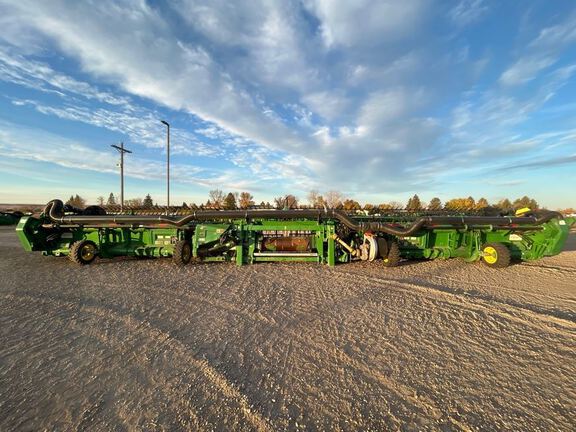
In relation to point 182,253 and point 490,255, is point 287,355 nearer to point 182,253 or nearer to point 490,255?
point 182,253

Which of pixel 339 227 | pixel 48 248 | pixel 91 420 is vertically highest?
pixel 339 227

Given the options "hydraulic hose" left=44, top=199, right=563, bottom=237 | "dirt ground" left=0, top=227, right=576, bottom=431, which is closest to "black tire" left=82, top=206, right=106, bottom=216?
"hydraulic hose" left=44, top=199, right=563, bottom=237

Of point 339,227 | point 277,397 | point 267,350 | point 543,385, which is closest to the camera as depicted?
point 277,397

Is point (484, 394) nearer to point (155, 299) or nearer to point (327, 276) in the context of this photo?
point (327, 276)

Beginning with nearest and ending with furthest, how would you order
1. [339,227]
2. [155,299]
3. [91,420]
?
[91,420] < [155,299] < [339,227]

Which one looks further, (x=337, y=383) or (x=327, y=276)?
(x=327, y=276)

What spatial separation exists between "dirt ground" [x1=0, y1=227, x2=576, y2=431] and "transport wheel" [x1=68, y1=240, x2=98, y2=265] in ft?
5.27

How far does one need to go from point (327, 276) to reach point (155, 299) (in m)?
3.70

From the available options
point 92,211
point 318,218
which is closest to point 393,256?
point 318,218

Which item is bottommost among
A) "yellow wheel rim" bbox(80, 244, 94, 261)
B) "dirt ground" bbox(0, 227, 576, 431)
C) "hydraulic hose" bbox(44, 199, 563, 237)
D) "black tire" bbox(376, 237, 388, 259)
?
"dirt ground" bbox(0, 227, 576, 431)

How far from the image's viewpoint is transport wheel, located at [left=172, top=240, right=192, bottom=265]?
7535 millimetres

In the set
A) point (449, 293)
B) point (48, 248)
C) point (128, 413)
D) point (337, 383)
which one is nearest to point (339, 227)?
point (449, 293)

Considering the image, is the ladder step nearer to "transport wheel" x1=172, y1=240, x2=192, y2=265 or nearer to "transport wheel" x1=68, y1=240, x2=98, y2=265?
"transport wheel" x1=172, y1=240, x2=192, y2=265

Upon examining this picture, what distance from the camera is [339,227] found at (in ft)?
25.8
